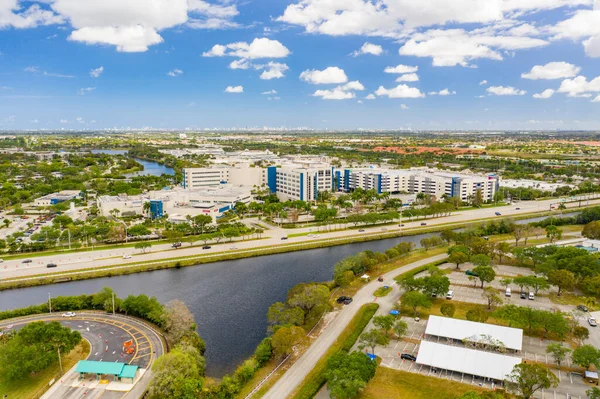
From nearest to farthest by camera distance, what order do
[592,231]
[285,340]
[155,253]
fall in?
1. [285,340]
2. [155,253]
3. [592,231]

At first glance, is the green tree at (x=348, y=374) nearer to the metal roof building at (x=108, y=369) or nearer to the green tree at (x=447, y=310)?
the green tree at (x=447, y=310)

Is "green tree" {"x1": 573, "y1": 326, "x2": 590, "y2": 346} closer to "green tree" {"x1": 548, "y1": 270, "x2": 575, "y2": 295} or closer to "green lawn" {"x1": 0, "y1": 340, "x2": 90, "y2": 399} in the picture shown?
"green tree" {"x1": 548, "y1": 270, "x2": 575, "y2": 295}

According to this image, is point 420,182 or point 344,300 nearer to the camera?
point 344,300

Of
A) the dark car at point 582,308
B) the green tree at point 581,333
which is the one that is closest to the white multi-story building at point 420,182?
the dark car at point 582,308

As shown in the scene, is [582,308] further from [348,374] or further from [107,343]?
[107,343]

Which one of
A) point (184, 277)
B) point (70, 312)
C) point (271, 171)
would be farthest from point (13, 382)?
point (271, 171)

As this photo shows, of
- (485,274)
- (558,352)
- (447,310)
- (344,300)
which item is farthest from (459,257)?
(558,352)

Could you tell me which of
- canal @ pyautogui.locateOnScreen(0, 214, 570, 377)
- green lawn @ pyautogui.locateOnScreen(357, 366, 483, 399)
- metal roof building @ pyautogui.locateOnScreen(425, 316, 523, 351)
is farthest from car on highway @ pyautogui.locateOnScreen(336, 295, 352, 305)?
green lawn @ pyautogui.locateOnScreen(357, 366, 483, 399)
